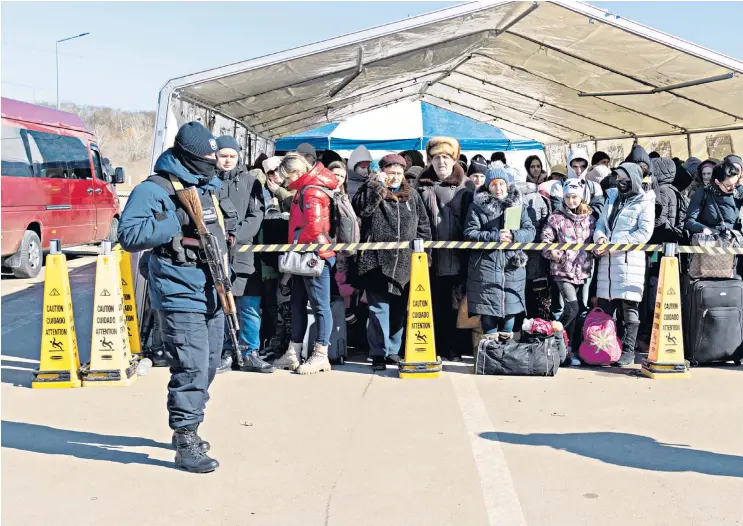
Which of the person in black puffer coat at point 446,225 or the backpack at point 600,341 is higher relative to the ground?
the person in black puffer coat at point 446,225

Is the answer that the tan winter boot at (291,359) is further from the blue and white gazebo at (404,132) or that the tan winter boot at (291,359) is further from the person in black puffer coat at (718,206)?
the blue and white gazebo at (404,132)

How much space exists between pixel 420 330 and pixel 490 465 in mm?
2444

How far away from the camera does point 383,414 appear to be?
6055 millimetres

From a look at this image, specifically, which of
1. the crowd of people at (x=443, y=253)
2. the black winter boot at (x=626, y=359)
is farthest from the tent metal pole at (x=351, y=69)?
the black winter boot at (x=626, y=359)

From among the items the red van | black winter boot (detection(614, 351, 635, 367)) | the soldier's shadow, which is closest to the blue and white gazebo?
the red van

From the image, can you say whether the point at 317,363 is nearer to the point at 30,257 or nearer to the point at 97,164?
the point at 30,257

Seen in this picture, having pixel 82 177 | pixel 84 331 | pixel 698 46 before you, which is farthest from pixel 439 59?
pixel 82 177

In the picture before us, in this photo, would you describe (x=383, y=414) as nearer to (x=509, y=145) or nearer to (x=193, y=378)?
(x=193, y=378)

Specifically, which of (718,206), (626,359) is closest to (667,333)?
(626,359)

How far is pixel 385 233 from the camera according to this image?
7.45 meters

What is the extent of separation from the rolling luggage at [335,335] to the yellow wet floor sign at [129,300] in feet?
5.26

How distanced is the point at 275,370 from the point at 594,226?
10.9 ft

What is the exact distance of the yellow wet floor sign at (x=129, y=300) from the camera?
7711 mm

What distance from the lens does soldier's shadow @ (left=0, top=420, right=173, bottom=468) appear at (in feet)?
16.8
